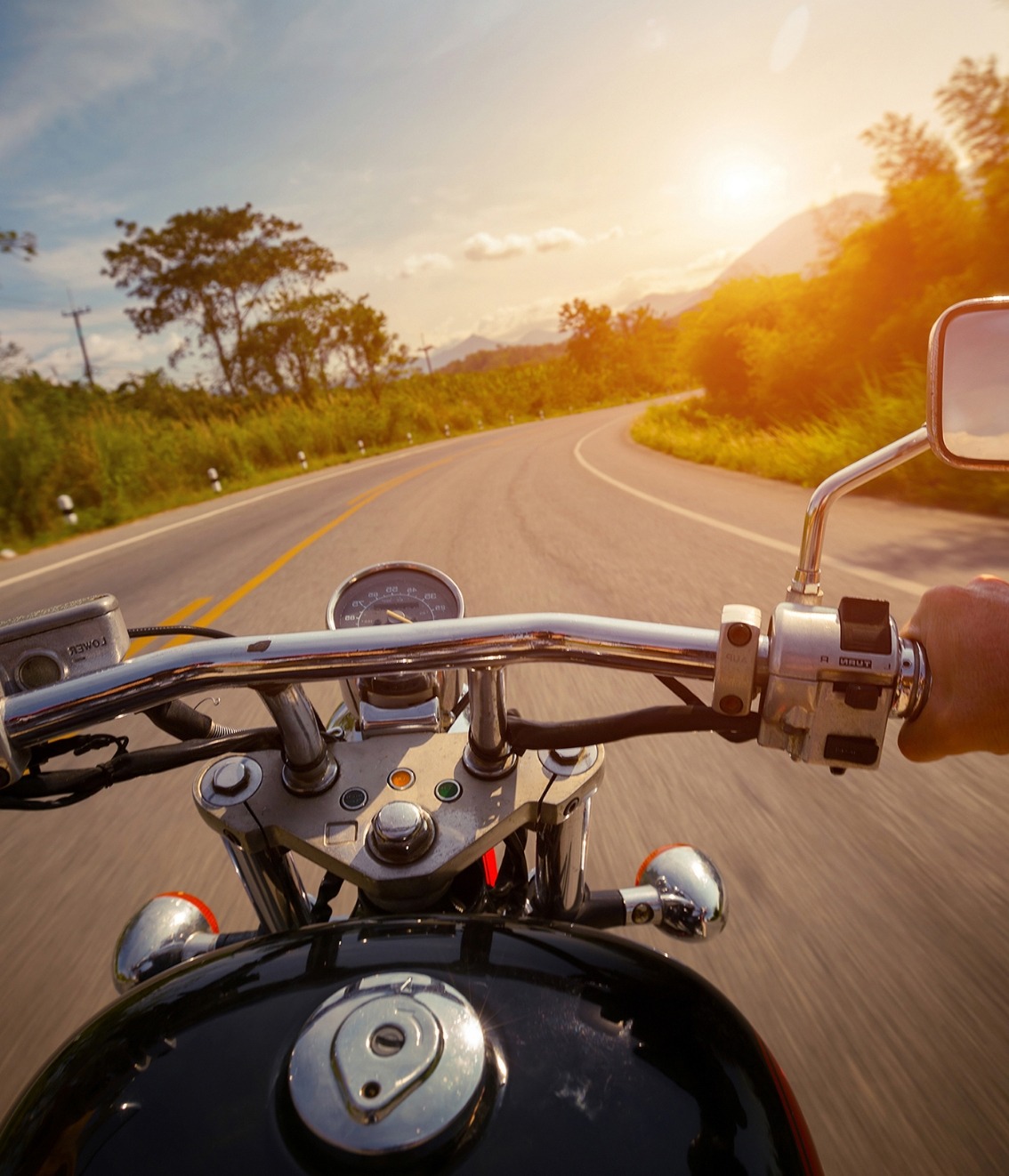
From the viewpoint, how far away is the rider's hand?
0.75 m

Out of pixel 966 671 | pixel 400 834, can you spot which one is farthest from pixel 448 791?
pixel 966 671

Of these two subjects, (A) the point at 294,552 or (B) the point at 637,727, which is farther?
(A) the point at 294,552

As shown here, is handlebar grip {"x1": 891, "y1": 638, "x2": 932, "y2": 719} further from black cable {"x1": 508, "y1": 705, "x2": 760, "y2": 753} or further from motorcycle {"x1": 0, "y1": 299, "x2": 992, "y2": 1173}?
black cable {"x1": 508, "y1": 705, "x2": 760, "y2": 753}

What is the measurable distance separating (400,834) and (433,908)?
22 centimetres

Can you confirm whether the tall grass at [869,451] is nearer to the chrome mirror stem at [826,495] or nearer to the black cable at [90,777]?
the chrome mirror stem at [826,495]

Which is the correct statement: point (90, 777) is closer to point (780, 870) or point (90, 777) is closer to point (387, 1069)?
point (387, 1069)

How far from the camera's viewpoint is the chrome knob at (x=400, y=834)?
3.05 feet

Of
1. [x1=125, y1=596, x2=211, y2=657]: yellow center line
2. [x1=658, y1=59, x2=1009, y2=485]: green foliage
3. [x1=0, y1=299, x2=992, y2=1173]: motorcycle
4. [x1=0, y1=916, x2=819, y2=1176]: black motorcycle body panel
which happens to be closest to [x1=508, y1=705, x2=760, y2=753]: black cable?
[x1=0, y1=299, x2=992, y2=1173]: motorcycle

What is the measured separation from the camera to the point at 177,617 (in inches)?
211

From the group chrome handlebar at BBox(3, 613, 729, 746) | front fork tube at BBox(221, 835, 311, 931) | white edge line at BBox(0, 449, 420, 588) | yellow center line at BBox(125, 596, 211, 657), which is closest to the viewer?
chrome handlebar at BBox(3, 613, 729, 746)

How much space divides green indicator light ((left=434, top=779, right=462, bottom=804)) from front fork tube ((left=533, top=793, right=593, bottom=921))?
0.54 feet

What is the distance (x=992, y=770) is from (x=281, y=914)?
2.57 meters

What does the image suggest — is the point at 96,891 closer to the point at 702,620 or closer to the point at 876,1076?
the point at 876,1076

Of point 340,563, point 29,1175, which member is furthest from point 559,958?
point 340,563
